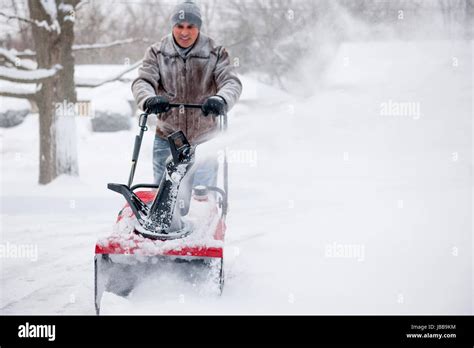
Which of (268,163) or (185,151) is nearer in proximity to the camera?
(185,151)

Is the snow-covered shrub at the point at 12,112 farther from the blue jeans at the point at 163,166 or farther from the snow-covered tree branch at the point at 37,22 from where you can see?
the blue jeans at the point at 163,166

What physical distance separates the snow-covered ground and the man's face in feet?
2.47

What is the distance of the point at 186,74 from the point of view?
3.45 meters

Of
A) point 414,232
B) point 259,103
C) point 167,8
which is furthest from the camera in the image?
point 259,103

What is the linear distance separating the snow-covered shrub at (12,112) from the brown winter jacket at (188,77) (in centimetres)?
1233

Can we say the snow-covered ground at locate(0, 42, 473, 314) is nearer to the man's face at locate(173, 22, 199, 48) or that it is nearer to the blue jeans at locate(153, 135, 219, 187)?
the blue jeans at locate(153, 135, 219, 187)

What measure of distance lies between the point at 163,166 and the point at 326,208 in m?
2.60

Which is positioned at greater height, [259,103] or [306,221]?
[259,103]

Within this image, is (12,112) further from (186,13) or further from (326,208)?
(186,13)

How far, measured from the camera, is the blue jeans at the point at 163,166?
366 centimetres

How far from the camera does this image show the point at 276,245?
429 cm

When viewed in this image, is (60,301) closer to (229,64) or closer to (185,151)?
(185,151)

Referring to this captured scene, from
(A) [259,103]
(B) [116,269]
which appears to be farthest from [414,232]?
(A) [259,103]
